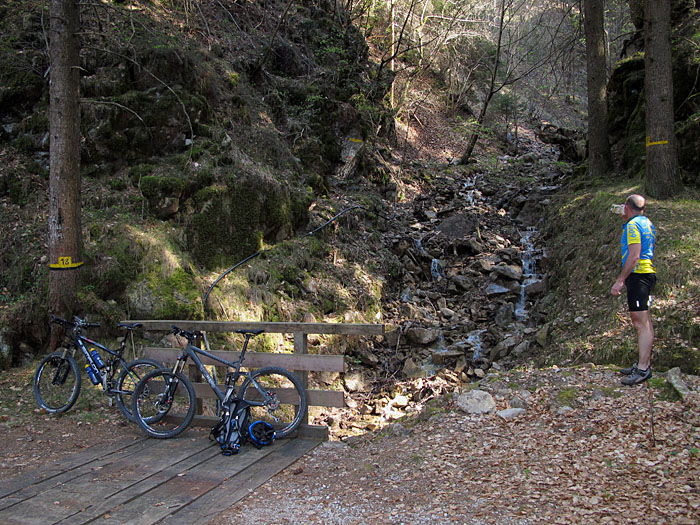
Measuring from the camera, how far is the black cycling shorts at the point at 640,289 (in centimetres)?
486

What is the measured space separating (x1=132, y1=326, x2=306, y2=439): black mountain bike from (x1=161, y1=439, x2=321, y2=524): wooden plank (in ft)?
0.95

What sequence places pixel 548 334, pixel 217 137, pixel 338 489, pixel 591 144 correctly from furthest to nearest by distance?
pixel 591 144
pixel 217 137
pixel 548 334
pixel 338 489

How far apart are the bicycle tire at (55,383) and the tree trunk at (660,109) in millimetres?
10608

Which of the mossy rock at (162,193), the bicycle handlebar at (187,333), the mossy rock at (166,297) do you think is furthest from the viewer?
the mossy rock at (162,193)

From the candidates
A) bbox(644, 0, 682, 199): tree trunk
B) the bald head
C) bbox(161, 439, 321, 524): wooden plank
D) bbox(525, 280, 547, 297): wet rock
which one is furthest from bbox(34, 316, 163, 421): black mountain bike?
bbox(644, 0, 682, 199): tree trunk

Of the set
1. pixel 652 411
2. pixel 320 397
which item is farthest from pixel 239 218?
pixel 652 411

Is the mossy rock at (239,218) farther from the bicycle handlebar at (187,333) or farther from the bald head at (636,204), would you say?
the bald head at (636,204)

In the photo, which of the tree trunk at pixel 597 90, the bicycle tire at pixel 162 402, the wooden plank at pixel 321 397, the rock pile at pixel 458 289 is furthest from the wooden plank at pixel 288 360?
the tree trunk at pixel 597 90

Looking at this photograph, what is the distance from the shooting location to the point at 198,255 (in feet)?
28.0

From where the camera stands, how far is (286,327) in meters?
4.98

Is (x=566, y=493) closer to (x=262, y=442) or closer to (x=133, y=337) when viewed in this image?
(x=262, y=442)

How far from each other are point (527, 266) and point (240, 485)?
31.3 feet

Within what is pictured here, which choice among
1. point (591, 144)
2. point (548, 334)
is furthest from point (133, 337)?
point (591, 144)

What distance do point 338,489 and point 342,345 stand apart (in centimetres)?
531
